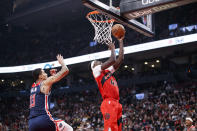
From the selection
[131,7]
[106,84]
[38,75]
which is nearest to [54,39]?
[131,7]

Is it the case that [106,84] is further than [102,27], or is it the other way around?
[102,27]

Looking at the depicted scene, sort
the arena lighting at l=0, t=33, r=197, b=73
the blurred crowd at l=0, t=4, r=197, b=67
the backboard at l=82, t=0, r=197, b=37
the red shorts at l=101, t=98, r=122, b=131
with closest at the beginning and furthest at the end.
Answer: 1. the red shorts at l=101, t=98, r=122, b=131
2. the backboard at l=82, t=0, r=197, b=37
3. the arena lighting at l=0, t=33, r=197, b=73
4. the blurred crowd at l=0, t=4, r=197, b=67

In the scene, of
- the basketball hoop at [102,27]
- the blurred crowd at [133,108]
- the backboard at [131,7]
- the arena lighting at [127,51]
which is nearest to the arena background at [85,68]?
the blurred crowd at [133,108]

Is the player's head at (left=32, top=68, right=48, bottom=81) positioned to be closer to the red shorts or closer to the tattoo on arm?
the tattoo on arm

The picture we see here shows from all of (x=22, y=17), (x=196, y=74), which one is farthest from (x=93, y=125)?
(x=22, y=17)

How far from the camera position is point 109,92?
155 inches

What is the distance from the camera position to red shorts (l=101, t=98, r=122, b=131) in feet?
12.1

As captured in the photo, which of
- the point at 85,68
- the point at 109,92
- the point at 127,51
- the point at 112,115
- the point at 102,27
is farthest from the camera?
the point at 85,68

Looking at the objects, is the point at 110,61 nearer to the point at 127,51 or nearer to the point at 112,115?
the point at 112,115

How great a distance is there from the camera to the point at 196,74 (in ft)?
54.8

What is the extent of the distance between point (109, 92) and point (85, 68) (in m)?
19.6

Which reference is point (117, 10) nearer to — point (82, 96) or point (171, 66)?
point (171, 66)

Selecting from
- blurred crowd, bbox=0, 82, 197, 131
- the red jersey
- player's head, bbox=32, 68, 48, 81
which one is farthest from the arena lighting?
player's head, bbox=32, 68, 48, 81

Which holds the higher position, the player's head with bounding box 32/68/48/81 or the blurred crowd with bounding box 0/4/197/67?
the blurred crowd with bounding box 0/4/197/67
